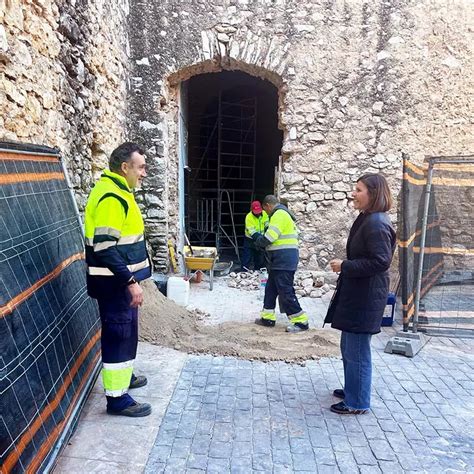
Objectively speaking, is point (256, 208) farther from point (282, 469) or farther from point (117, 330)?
point (282, 469)

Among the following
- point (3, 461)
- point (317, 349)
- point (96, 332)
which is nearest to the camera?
point (3, 461)

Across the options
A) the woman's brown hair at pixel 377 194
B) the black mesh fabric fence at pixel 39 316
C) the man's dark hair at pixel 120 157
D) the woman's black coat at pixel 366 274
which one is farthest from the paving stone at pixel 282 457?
the man's dark hair at pixel 120 157

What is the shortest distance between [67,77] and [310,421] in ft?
11.7

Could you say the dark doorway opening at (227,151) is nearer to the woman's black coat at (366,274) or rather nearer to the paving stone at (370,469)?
the woman's black coat at (366,274)

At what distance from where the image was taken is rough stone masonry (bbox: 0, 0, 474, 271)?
20.9ft

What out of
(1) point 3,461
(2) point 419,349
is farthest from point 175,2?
(1) point 3,461

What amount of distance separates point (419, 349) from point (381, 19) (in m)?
5.21

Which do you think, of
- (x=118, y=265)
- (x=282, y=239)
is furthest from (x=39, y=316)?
(x=282, y=239)

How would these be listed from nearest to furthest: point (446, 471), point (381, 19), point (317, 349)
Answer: point (446, 471) → point (317, 349) → point (381, 19)

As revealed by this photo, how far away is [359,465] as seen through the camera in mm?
2451

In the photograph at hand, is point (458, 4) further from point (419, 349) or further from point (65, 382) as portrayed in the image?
point (65, 382)

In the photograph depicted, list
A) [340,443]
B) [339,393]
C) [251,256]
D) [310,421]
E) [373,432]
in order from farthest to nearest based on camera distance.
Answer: [251,256], [339,393], [310,421], [373,432], [340,443]

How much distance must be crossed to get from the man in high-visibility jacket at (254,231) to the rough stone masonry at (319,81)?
4.72ft

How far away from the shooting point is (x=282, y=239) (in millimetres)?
4812
